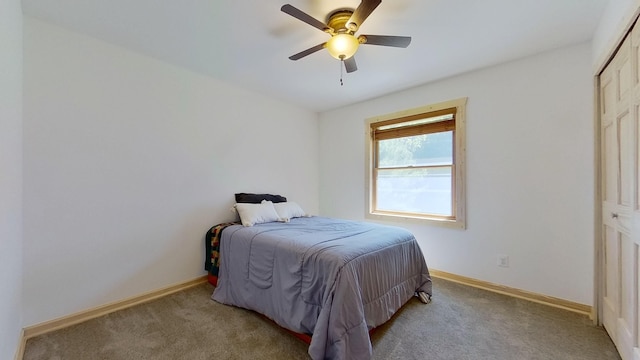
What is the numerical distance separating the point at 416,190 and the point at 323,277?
2206mm

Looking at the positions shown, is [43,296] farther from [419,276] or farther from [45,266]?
[419,276]

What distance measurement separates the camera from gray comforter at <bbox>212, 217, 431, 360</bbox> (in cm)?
163

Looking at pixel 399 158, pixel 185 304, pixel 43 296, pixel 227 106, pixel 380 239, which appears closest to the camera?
pixel 43 296

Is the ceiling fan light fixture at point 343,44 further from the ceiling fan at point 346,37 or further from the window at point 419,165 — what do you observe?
Answer: the window at point 419,165

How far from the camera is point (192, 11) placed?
6.28 feet

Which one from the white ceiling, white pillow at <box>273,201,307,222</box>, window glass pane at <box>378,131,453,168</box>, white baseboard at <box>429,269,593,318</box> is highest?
the white ceiling

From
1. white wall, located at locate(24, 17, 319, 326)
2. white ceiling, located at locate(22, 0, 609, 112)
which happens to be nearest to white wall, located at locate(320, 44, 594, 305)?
white ceiling, located at locate(22, 0, 609, 112)

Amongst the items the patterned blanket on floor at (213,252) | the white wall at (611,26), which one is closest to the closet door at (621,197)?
the white wall at (611,26)

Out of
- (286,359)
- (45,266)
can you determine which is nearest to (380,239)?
(286,359)

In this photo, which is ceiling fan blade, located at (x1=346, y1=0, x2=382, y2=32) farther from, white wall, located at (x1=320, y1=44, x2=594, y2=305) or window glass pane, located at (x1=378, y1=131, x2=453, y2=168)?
window glass pane, located at (x1=378, y1=131, x2=453, y2=168)

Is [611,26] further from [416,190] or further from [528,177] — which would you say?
[416,190]

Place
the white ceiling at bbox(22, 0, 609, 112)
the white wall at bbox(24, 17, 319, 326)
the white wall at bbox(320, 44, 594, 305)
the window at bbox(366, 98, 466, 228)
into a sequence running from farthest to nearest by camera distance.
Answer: the window at bbox(366, 98, 466, 228), the white wall at bbox(320, 44, 594, 305), the white wall at bbox(24, 17, 319, 326), the white ceiling at bbox(22, 0, 609, 112)

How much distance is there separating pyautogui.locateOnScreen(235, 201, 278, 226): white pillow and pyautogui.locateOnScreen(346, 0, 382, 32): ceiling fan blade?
2114mm

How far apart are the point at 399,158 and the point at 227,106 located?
245cm
